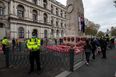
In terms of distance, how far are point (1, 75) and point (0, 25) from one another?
25.4 metres

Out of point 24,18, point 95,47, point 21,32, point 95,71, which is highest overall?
point 24,18

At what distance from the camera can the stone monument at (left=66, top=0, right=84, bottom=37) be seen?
1498cm

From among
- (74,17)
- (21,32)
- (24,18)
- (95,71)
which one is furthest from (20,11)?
(95,71)

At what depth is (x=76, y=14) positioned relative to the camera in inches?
590

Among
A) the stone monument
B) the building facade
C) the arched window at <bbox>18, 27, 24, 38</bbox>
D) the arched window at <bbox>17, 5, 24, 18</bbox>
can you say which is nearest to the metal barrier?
the stone monument

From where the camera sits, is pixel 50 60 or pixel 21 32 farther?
pixel 21 32

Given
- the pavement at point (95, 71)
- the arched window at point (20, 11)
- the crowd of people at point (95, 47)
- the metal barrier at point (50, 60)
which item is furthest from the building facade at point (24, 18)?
the pavement at point (95, 71)

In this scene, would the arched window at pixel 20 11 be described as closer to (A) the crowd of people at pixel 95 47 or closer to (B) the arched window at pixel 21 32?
(B) the arched window at pixel 21 32

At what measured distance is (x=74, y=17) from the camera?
15086mm

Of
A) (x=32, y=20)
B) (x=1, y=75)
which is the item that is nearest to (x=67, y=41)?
(x=1, y=75)

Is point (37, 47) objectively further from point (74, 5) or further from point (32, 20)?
point (32, 20)

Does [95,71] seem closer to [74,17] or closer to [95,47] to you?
[95,47]

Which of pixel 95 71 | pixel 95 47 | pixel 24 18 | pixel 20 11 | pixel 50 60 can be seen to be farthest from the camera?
pixel 24 18

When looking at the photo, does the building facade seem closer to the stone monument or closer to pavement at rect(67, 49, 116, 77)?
the stone monument
